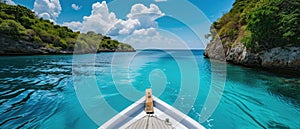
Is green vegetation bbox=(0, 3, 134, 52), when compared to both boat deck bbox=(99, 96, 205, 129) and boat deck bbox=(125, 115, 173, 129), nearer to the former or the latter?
boat deck bbox=(99, 96, 205, 129)

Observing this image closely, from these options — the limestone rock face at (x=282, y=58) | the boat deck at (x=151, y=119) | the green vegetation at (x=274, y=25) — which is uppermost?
the green vegetation at (x=274, y=25)

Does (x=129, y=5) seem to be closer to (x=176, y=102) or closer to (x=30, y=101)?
(x=176, y=102)

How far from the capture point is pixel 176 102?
632cm

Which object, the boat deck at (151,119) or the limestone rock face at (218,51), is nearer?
the boat deck at (151,119)

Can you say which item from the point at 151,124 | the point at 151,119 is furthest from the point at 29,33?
the point at 151,124

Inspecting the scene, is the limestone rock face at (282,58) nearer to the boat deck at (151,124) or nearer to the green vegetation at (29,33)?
the boat deck at (151,124)

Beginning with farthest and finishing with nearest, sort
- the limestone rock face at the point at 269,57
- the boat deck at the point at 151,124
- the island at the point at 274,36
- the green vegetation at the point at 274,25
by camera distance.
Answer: the limestone rock face at the point at 269,57 → the island at the point at 274,36 → the green vegetation at the point at 274,25 → the boat deck at the point at 151,124

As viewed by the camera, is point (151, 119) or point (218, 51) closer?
point (151, 119)

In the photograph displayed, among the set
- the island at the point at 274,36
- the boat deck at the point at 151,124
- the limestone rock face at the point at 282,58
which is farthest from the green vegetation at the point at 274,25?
the boat deck at the point at 151,124

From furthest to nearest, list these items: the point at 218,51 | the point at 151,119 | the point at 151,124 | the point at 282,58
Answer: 1. the point at 218,51
2. the point at 282,58
3. the point at 151,119
4. the point at 151,124

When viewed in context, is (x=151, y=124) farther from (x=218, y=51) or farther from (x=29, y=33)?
(x=29, y=33)

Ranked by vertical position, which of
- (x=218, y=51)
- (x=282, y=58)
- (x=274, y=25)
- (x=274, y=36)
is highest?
(x=274, y=25)

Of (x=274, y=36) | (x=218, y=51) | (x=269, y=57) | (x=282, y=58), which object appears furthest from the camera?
(x=218, y=51)

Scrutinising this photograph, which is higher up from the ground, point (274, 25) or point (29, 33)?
point (29, 33)
